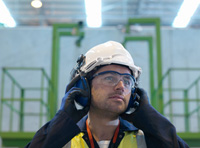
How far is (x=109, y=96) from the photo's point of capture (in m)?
2.47

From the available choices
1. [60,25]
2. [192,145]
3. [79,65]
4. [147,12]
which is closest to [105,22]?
[147,12]

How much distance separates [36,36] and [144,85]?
3.93 m

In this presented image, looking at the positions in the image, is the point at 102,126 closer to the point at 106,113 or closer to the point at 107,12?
the point at 106,113

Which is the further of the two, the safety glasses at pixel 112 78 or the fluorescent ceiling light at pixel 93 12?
the fluorescent ceiling light at pixel 93 12

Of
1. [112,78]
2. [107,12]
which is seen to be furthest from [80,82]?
[107,12]

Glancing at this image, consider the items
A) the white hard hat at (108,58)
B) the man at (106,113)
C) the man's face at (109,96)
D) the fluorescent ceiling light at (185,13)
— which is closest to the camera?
the man at (106,113)

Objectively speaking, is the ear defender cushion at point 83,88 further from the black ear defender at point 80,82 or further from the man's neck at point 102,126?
the man's neck at point 102,126

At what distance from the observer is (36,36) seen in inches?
452

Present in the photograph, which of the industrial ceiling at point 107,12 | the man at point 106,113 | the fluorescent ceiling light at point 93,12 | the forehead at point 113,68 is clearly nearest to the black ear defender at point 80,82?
the man at point 106,113

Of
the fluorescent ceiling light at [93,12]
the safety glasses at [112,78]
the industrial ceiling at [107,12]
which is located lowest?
the safety glasses at [112,78]

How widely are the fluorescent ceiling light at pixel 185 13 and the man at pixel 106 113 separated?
7.56 metres

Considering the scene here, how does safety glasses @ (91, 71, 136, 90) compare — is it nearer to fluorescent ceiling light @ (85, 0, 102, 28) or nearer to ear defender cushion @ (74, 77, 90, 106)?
ear defender cushion @ (74, 77, 90, 106)

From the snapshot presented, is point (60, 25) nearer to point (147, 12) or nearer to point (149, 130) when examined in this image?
point (147, 12)

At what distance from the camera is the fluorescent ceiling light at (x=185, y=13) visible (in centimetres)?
1001
